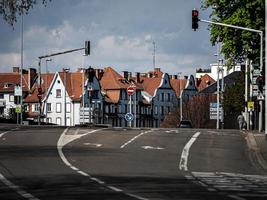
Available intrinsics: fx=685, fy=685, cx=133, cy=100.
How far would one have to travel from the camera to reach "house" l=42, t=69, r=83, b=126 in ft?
418

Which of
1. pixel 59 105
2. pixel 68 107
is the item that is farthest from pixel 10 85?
pixel 68 107

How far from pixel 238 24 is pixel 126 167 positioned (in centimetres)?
2919

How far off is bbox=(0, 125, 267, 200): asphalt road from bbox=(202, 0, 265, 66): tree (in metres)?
14.2

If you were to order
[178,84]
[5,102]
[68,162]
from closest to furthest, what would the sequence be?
[68,162] → [5,102] → [178,84]

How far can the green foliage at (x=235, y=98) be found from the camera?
75312 millimetres

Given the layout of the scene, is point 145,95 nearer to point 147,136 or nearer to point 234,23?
point 234,23

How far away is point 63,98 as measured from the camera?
5059 inches

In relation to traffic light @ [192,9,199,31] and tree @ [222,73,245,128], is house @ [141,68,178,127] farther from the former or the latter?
traffic light @ [192,9,199,31]

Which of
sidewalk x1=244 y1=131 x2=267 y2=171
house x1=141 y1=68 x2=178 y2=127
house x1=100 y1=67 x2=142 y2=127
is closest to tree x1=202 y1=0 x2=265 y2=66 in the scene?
sidewalk x1=244 y1=131 x2=267 y2=171

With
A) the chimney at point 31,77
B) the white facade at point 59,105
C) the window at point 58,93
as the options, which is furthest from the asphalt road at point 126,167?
the chimney at point 31,77

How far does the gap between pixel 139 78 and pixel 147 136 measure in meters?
113

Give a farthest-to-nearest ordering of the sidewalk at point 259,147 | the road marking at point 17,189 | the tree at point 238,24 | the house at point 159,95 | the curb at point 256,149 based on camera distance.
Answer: the house at point 159,95
the tree at point 238,24
the sidewalk at point 259,147
the curb at point 256,149
the road marking at point 17,189

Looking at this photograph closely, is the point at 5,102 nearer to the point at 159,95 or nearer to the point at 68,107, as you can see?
the point at 68,107

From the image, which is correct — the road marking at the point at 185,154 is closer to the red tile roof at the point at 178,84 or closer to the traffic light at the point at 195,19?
the traffic light at the point at 195,19
